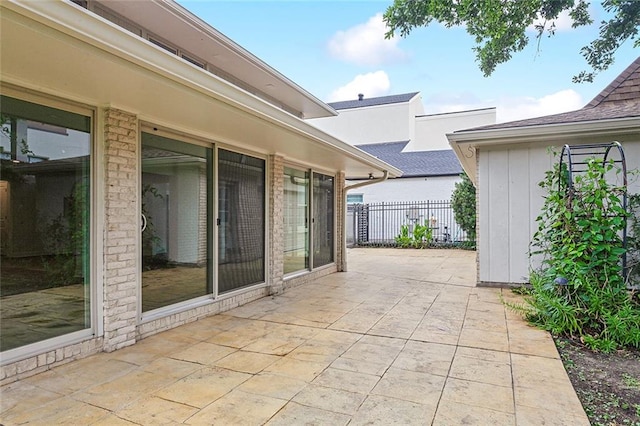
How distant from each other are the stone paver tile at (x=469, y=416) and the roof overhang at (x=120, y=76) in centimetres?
271

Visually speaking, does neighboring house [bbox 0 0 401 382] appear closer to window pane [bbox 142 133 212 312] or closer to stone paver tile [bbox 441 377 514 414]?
window pane [bbox 142 133 212 312]

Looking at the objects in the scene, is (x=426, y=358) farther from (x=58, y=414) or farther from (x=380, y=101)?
(x=380, y=101)

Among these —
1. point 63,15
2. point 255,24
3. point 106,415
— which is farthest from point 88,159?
point 255,24

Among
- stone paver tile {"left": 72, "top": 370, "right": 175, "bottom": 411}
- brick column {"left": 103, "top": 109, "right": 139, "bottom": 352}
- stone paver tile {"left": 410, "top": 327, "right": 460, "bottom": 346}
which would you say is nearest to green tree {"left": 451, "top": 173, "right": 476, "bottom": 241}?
stone paver tile {"left": 410, "top": 327, "right": 460, "bottom": 346}

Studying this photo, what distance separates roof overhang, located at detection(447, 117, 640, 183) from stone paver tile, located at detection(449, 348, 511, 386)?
3877 mm

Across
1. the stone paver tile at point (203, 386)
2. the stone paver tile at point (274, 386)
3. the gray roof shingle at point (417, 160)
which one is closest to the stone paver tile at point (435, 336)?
the stone paver tile at point (274, 386)

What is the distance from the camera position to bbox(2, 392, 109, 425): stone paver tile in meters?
2.21

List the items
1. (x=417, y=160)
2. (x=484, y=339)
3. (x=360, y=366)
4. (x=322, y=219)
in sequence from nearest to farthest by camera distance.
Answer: (x=360, y=366) < (x=484, y=339) < (x=322, y=219) < (x=417, y=160)

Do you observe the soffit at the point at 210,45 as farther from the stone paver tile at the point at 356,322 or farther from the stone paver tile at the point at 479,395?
the stone paver tile at the point at 479,395

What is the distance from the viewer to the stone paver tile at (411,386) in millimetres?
2539

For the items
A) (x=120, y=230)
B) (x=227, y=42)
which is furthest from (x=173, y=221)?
(x=227, y=42)

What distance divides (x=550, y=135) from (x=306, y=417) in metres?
5.41

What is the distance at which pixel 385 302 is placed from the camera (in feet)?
17.6

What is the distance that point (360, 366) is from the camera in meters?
3.07
